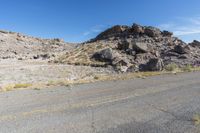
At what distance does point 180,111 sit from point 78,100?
3919 millimetres

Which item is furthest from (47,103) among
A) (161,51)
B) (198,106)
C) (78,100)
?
(161,51)

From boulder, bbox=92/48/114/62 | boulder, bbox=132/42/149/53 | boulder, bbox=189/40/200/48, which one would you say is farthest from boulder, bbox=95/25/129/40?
boulder, bbox=92/48/114/62

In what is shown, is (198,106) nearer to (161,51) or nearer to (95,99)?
(95,99)

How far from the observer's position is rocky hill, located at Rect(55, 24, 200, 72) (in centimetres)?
3977

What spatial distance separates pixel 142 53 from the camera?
166 feet

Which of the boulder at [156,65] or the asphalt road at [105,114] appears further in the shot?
the boulder at [156,65]

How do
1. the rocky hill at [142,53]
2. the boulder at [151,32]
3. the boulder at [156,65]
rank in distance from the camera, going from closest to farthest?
the boulder at [156,65]
the rocky hill at [142,53]
the boulder at [151,32]

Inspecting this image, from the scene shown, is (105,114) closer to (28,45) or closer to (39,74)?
(39,74)

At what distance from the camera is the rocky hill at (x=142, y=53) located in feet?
130

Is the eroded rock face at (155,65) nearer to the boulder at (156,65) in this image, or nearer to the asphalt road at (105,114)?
the boulder at (156,65)

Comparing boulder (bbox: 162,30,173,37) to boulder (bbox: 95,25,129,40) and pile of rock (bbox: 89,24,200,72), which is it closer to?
pile of rock (bbox: 89,24,200,72)

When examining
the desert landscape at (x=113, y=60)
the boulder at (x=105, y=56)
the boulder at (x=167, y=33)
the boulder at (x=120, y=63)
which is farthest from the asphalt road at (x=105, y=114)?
the boulder at (x=167, y=33)

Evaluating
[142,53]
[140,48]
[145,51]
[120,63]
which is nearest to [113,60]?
[120,63]

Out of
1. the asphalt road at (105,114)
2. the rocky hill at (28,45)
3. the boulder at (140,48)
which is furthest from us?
the rocky hill at (28,45)
